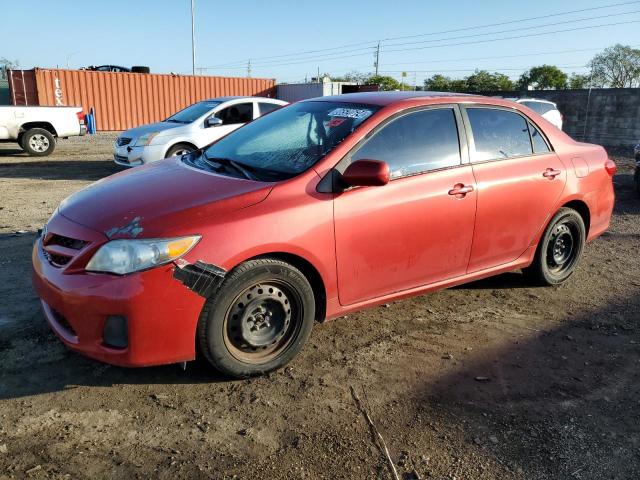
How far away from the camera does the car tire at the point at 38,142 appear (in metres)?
13.4

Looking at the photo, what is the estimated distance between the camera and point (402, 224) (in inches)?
141

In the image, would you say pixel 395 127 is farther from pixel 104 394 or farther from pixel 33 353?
pixel 33 353

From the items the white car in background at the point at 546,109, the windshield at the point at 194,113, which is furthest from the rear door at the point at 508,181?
the white car in background at the point at 546,109

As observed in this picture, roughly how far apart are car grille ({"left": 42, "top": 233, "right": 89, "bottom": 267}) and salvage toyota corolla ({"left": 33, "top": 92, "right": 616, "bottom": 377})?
0.01 m

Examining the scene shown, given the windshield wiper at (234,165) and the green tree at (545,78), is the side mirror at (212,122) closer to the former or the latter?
the windshield wiper at (234,165)

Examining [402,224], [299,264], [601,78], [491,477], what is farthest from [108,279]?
[601,78]

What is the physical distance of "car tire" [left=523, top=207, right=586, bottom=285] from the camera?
4.70 metres

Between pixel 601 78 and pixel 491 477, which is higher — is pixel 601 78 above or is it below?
above

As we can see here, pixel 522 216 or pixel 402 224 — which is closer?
pixel 402 224

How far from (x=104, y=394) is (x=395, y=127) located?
247 centimetres

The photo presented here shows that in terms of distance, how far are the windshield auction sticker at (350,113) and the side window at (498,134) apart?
92 cm

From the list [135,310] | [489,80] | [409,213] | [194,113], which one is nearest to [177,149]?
[194,113]

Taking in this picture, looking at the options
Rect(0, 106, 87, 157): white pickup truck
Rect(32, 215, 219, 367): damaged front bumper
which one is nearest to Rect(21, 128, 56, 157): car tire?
Rect(0, 106, 87, 157): white pickup truck

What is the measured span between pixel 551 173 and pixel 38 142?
1301cm
